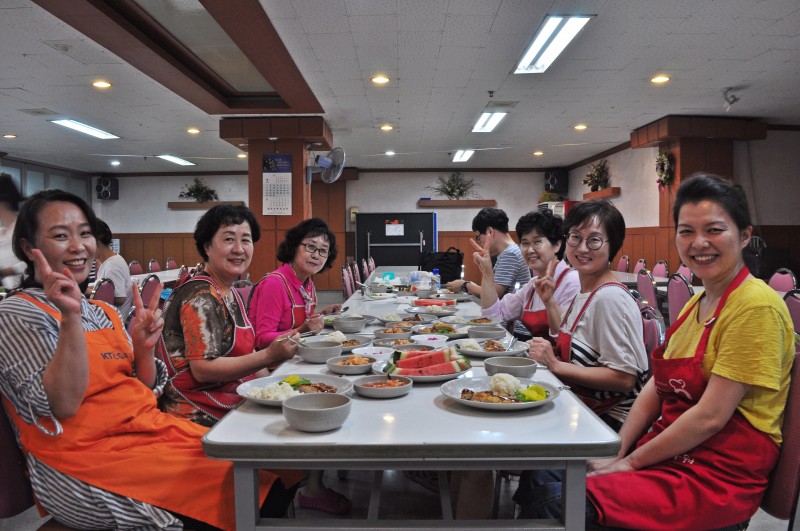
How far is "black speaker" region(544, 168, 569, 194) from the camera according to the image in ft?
42.9

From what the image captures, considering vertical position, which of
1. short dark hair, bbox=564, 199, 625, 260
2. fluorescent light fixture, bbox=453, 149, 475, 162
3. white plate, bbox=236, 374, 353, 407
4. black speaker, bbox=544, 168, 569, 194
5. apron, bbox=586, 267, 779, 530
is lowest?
apron, bbox=586, 267, 779, 530

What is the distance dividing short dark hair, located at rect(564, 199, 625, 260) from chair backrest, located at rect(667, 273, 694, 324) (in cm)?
Result: 266

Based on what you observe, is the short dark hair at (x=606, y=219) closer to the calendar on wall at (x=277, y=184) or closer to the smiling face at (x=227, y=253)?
the smiling face at (x=227, y=253)

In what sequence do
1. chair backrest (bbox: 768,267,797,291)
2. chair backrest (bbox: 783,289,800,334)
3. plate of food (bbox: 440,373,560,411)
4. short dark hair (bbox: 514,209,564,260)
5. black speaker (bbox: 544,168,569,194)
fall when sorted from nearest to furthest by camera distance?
plate of food (bbox: 440,373,560,411) < chair backrest (bbox: 783,289,800,334) < short dark hair (bbox: 514,209,564,260) < chair backrest (bbox: 768,267,797,291) < black speaker (bbox: 544,168,569,194)

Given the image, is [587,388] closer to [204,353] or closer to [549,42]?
[204,353]

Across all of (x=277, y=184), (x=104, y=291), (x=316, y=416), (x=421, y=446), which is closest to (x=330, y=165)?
(x=277, y=184)

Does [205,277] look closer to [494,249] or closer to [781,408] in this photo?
[781,408]

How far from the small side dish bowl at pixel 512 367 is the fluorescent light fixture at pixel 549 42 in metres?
3.54

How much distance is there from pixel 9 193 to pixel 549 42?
4454 millimetres

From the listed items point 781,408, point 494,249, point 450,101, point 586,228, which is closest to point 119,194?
point 450,101

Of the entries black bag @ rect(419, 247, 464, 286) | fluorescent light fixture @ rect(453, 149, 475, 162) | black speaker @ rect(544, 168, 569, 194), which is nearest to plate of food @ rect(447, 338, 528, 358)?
black bag @ rect(419, 247, 464, 286)

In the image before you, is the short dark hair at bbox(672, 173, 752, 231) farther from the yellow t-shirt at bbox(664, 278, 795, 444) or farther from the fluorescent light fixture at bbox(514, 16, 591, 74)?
the fluorescent light fixture at bbox(514, 16, 591, 74)

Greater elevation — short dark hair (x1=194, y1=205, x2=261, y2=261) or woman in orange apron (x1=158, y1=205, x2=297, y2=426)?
short dark hair (x1=194, y1=205, x2=261, y2=261)

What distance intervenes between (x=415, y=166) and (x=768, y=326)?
12.0 metres
